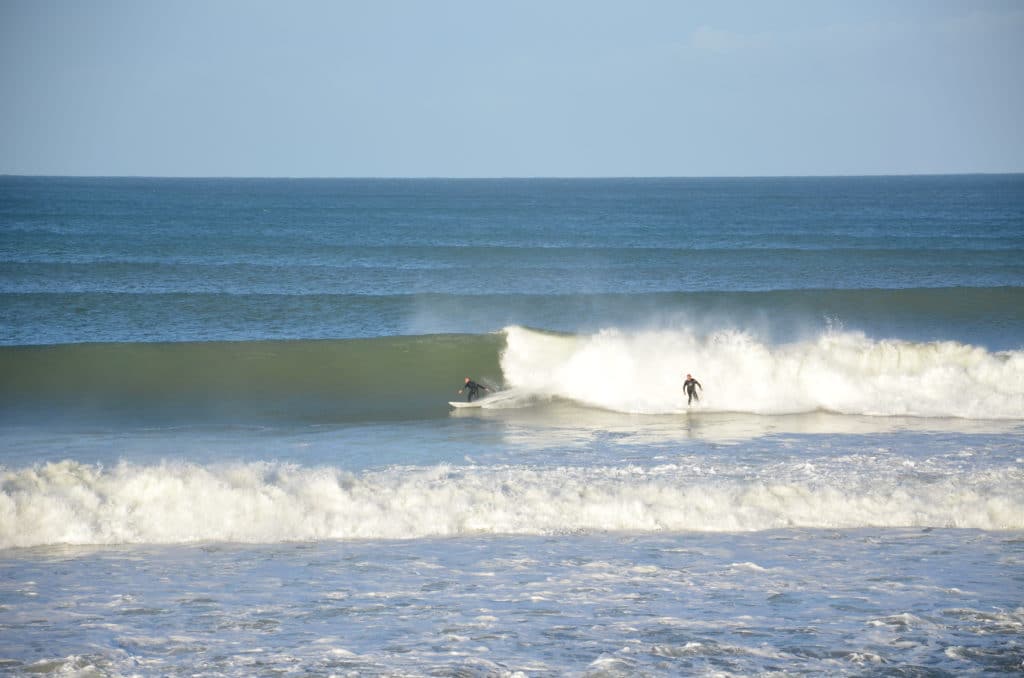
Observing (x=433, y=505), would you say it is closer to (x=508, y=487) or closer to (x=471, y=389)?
(x=508, y=487)

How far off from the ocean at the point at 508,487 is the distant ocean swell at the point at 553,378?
0.32ft

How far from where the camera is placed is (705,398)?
71.8ft

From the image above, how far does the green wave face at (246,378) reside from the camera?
850 inches

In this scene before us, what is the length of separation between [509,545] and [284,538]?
9.11ft

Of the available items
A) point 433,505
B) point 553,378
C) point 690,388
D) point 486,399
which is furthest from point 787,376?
point 433,505

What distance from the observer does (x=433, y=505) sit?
13789 millimetres

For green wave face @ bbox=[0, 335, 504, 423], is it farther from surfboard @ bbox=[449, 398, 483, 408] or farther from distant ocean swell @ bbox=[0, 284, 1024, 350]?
distant ocean swell @ bbox=[0, 284, 1024, 350]

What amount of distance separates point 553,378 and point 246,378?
23.9 feet

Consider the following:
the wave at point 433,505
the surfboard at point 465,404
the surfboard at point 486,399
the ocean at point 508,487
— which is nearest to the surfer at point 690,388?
the ocean at point 508,487

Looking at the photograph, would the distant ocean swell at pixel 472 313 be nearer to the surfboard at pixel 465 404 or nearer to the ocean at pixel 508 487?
the ocean at pixel 508 487

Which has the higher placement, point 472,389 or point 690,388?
point 690,388

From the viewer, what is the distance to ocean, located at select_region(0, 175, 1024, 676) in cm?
969

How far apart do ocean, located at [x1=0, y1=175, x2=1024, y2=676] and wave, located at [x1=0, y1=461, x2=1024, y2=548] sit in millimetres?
52

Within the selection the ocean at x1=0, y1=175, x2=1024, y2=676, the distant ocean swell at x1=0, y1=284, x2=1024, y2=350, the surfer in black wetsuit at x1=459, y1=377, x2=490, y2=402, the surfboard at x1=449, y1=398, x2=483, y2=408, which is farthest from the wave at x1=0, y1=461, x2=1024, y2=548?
the distant ocean swell at x1=0, y1=284, x2=1024, y2=350
